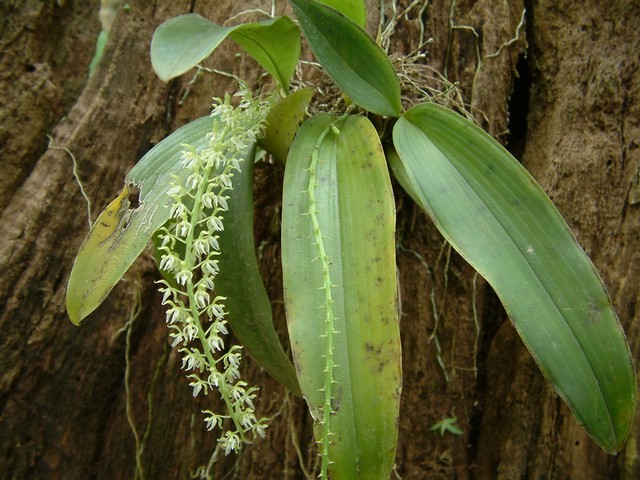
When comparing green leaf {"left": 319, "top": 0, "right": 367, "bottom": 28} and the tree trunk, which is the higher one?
green leaf {"left": 319, "top": 0, "right": 367, "bottom": 28}

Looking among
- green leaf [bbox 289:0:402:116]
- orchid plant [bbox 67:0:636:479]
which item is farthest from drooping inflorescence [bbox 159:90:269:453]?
green leaf [bbox 289:0:402:116]

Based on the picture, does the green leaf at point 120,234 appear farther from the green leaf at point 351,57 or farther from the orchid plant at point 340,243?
the green leaf at point 351,57

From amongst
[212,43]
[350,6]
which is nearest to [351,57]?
[350,6]

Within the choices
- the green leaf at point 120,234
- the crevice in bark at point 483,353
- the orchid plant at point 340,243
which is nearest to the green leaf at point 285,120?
the orchid plant at point 340,243

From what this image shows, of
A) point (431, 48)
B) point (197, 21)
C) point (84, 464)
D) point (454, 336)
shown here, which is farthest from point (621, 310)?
point (84, 464)

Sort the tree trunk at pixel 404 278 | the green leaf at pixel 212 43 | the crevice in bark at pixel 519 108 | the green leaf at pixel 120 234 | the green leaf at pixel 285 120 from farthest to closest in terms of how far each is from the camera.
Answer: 1. the crevice in bark at pixel 519 108
2. the tree trunk at pixel 404 278
3. the green leaf at pixel 285 120
4. the green leaf at pixel 120 234
5. the green leaf at pixel 212 43

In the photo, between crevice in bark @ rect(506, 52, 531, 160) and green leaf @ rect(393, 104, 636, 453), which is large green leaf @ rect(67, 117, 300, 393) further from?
crevice in bark @ rect(506, 52, 531, 160)
